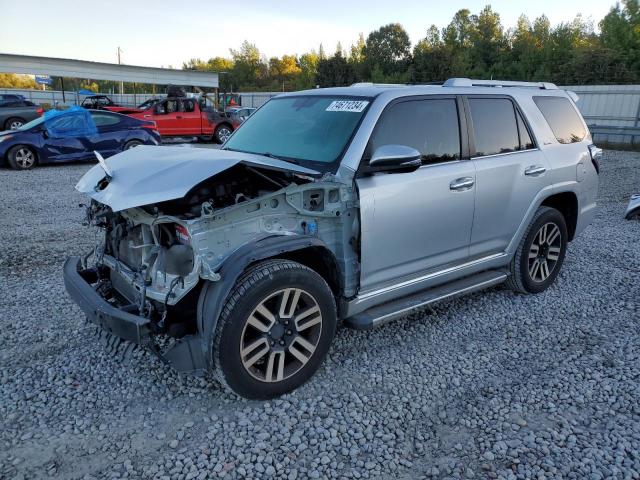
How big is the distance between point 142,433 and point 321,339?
3.99ft

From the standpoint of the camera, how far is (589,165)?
5195 mm

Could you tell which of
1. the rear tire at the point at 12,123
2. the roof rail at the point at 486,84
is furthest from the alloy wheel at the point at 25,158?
the roof rail at the point at 486,84

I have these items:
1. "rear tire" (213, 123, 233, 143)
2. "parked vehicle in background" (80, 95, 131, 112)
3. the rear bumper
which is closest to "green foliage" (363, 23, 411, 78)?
"parked vehicle in background" (80, 95, 131, 112)

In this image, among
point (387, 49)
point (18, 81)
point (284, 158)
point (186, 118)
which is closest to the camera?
point (284, 158)

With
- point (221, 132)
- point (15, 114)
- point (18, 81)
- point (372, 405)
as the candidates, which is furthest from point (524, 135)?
point (18, 81)

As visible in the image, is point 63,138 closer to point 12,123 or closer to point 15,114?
point 12,123

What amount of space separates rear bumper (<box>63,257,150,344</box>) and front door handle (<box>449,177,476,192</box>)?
2.45 metres

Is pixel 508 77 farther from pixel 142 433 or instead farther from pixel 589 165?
pixel 142 433

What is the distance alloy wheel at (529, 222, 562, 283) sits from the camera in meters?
4.88

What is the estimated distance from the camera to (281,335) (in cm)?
315

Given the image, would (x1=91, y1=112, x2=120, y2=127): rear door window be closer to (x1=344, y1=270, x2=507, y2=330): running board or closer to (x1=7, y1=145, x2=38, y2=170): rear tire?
(x1=7, y1=145, x2=38, y2=170): rear tire

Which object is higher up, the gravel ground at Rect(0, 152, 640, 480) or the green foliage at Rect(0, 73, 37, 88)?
the green foliage at Rect(0, 73, 37, 88)

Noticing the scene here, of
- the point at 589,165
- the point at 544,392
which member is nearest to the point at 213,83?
the point at 589,165

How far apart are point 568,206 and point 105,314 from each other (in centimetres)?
455
